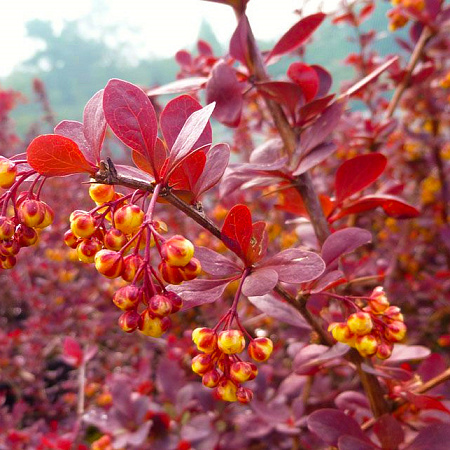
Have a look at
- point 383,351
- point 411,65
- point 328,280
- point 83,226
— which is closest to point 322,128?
point 328,280

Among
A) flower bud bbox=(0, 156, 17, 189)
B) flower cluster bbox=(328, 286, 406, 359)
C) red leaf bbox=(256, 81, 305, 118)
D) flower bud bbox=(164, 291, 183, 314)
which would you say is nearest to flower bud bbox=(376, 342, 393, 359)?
flower cluster bbox=(328, 286, 406, 359)

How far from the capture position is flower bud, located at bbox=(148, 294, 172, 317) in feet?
1.62

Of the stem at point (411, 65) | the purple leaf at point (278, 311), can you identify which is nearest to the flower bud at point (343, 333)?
the purple leaf at point (278, 311)

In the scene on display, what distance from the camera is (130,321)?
51 cm

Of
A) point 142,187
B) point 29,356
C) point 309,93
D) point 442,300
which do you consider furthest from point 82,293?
point 142,187

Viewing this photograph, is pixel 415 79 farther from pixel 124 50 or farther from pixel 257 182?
pixel 124 50

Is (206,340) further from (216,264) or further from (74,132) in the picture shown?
(74,132)

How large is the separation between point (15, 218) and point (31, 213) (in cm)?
4

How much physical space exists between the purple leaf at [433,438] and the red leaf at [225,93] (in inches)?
25.6

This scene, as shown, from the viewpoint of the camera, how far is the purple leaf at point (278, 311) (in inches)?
31.3

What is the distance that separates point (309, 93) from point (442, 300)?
1.47m

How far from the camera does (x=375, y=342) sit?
27.4 inches

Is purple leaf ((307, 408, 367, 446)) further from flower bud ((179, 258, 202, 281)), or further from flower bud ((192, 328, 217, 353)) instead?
flower bud ((179, 258, 202, 281))

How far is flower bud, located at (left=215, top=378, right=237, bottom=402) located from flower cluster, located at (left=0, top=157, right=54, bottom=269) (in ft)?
0.96
